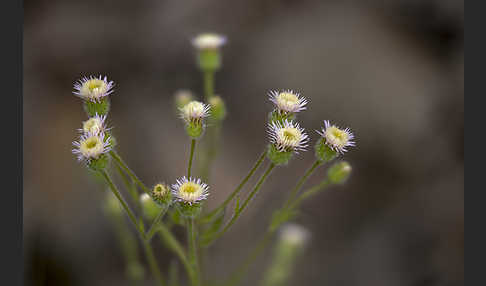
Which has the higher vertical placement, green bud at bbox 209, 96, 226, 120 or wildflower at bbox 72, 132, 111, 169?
green bud at bbox 209, 96, 226, 120

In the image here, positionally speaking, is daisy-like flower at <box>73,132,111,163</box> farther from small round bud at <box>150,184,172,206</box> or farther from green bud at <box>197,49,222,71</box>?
green bud at <box>197,49,222,71</box>

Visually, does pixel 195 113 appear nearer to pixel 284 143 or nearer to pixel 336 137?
pixel 284 143

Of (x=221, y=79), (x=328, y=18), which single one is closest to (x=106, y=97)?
(x=221, y=79)

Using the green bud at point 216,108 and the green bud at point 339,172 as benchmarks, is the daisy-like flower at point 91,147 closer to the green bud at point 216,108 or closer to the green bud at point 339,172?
the green bud at point 216,108

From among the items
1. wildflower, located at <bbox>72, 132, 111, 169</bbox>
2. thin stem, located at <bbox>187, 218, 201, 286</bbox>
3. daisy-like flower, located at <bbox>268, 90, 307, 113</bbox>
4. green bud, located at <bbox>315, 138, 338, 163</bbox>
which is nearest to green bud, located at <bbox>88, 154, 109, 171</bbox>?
wildflower, located at <bbox>72, 132, 111, 169</bbox>

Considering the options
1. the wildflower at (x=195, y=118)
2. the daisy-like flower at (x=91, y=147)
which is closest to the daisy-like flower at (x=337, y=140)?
the wildflower at (x=195, y=118)

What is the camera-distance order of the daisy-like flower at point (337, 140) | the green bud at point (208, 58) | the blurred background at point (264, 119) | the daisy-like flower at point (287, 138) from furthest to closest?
the blurred background at point (264, 119), the green bud at point (208, 58), the daisy-like flower at point (337, 140), the daisy-like flower at point (287, 138)

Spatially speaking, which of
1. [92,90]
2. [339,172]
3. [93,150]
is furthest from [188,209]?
[339,172]

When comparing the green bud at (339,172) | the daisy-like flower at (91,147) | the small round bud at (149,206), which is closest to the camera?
the daisy-like flower at (91,147)
